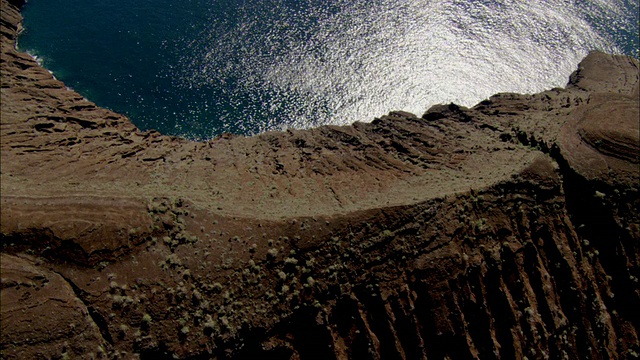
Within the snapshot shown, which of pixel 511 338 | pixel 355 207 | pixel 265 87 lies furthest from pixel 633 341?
pixel 265 87

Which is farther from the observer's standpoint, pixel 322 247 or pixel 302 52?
pixel 302 52

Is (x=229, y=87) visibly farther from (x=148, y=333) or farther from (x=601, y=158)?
(x=601, y=158)

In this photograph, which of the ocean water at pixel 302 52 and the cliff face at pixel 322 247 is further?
the ocean water at pixel 302 52

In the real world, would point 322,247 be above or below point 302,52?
below

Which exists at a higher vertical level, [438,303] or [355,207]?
[355,207]
